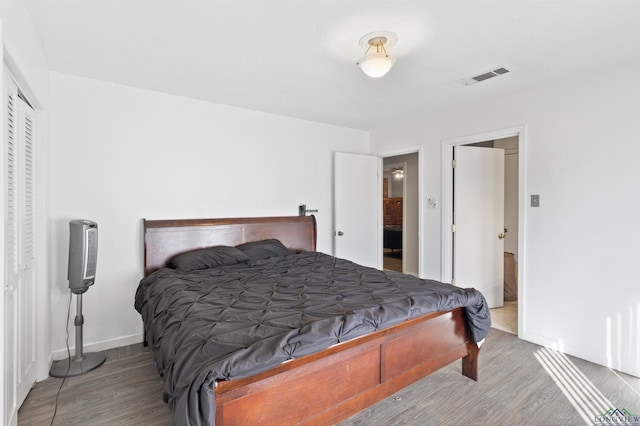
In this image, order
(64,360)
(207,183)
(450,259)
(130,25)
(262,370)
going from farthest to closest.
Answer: (450,259) → (207,183) → (64,360) → (130,25) → (262,370)

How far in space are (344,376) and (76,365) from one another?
7.59 ft

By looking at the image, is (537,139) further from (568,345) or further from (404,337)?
(404,337)

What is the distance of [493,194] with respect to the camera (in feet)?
13.6

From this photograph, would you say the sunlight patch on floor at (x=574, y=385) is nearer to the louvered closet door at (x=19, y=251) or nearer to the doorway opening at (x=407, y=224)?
the doorway opening at (x=407, y=224)

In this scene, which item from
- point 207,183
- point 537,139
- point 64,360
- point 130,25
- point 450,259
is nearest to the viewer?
point 130,25

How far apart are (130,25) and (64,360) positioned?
273 cm

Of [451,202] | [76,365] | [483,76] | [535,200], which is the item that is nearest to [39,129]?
[76,365]

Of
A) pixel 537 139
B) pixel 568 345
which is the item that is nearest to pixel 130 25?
pixel 537 139

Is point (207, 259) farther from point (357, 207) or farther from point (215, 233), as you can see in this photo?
point (357, 207)

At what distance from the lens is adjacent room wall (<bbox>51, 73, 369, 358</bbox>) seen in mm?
2842

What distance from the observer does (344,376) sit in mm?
1740

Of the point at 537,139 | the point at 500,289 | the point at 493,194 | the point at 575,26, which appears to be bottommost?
the point at 500,289

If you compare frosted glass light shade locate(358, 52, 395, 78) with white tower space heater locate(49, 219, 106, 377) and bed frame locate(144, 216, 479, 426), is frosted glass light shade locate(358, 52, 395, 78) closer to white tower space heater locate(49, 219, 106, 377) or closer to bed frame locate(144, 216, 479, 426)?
bed frame locate(144, 216, 479, 426)

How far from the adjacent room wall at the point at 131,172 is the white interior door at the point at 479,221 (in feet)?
7.46
